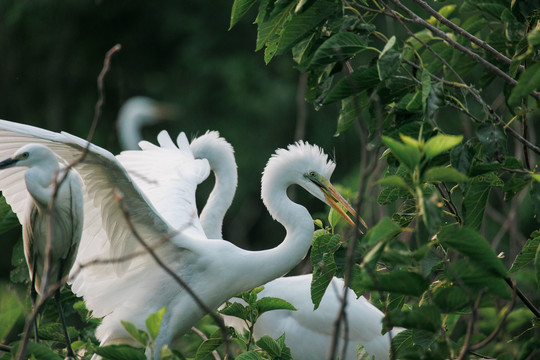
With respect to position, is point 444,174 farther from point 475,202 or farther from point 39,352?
point 39,352

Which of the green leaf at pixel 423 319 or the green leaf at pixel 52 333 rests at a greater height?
the green leaf at pixel 423 319

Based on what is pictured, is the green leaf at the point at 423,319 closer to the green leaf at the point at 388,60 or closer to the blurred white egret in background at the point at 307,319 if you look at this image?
the green leaf at the point at 388,60

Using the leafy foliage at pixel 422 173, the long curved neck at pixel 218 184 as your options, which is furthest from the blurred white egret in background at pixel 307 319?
the leafy foliage at pixel 422 173

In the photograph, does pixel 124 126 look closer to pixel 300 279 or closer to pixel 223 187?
pixel 223 187

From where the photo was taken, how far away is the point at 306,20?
193 cm

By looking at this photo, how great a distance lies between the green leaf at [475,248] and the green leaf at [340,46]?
0.60 meters

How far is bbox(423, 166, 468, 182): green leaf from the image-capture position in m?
1.44

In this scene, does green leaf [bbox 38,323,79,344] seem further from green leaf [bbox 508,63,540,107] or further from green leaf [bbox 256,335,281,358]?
green leaf [bbox 508,63,540,107]

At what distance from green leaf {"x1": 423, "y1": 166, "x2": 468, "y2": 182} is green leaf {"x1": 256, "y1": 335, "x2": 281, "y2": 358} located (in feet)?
2.77

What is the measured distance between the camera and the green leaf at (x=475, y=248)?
1.41 metres

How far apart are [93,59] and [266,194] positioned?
8.35 meters

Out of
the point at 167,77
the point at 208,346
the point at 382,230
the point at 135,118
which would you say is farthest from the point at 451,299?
the point at 167,77

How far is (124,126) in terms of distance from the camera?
6590 mm

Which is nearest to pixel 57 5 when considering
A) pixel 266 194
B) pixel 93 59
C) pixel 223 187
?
pixel 93 59
